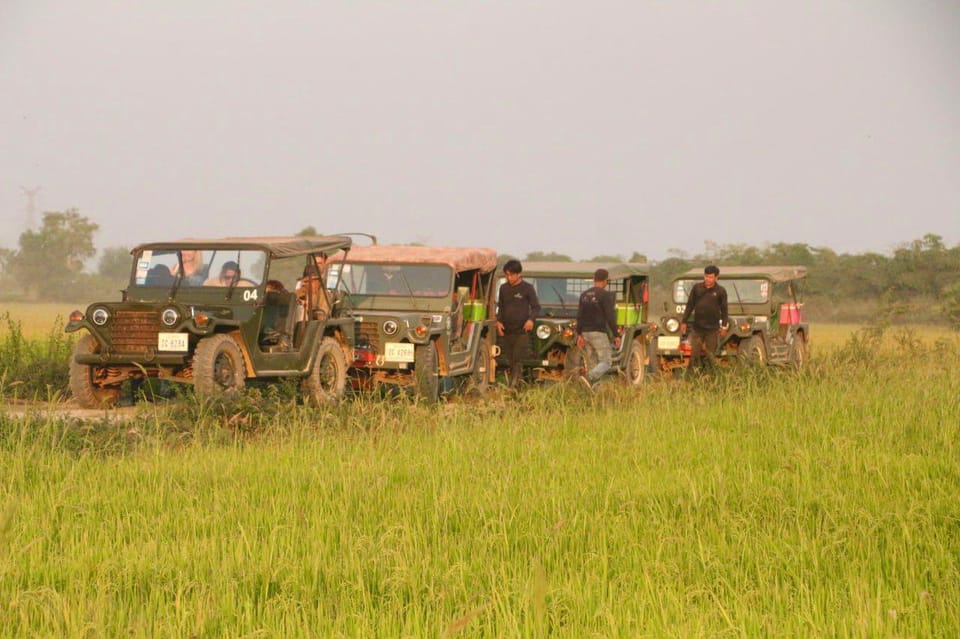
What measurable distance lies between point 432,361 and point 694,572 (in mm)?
9654

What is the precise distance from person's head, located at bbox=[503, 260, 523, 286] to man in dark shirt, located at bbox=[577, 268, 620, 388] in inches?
44.6

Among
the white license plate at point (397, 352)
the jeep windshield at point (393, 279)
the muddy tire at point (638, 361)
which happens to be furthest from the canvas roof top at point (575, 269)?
the white license plate at point (397, 352)

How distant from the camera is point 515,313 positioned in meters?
16.6

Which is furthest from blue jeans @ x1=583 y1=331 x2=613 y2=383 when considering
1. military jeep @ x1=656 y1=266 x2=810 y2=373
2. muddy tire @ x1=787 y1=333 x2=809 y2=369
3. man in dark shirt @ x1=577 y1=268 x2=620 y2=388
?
muddy tire @ x1=787 y1=333 x2=809 y2=369

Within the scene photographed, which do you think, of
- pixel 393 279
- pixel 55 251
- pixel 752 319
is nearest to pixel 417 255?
pixel 393 279

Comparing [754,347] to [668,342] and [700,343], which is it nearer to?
[668,342]

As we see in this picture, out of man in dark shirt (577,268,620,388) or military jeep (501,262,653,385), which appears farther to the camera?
military jeep (501,262,653,385)

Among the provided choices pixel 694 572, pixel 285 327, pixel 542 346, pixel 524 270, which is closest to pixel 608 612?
pixel 694 572

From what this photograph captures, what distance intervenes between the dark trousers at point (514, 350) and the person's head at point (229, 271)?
166 inches

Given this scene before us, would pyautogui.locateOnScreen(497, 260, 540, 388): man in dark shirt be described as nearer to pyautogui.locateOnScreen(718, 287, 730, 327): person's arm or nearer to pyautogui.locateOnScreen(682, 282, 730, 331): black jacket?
pyautogui.locateOnScreen(682, 282, 730, 331): black jacket

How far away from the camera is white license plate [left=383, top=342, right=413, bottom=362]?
1480 centimetres

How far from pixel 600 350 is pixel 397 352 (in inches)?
103

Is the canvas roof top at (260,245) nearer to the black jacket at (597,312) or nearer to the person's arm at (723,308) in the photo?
the black jacket at (597,312)

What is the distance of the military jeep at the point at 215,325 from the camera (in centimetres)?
1317
